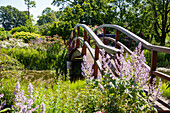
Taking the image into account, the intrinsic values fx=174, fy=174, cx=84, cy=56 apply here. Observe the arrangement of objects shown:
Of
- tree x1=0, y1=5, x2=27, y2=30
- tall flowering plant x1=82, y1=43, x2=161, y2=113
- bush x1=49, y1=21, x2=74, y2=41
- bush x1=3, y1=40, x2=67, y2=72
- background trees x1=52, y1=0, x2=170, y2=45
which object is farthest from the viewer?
tree x1=0, y1=5, x2=27, y2=30

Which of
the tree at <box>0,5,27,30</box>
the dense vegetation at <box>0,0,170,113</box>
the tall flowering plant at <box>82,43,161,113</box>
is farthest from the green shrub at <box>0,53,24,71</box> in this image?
the tree at <box>0,5,27,30</box>

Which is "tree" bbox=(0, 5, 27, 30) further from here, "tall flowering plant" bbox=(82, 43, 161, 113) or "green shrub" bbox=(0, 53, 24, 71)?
"tall flowering plant" bbox=(82, 43, 161, 113)

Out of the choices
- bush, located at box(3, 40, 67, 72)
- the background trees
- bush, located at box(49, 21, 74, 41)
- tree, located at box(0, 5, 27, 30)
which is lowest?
bush, located at box(3, 40, 67, 72)

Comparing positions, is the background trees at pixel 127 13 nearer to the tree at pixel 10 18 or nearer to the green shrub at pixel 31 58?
the green shrub at pixel 31 58

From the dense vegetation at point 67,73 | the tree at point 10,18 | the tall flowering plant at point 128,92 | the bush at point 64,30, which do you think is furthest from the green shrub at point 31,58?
the tree at point 10,18

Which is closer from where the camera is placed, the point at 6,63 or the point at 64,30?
the point at 6,63

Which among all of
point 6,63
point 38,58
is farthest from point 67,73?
point 38,58

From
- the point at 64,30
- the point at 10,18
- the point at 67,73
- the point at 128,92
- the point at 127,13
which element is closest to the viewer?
the point at 128,92

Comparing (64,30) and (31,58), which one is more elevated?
(64,30)

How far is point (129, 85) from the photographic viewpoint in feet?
6.62

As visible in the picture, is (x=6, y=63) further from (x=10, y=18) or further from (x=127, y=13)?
(x=10, y=18)

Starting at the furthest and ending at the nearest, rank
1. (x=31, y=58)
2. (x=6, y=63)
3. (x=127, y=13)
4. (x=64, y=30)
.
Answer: (x=127, y=13) → (x=64, y=30) → (x=31, y=58) → (x=6, y=63)

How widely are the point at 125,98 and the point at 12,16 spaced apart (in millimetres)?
72730

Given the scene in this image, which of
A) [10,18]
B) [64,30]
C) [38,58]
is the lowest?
[38,58]
